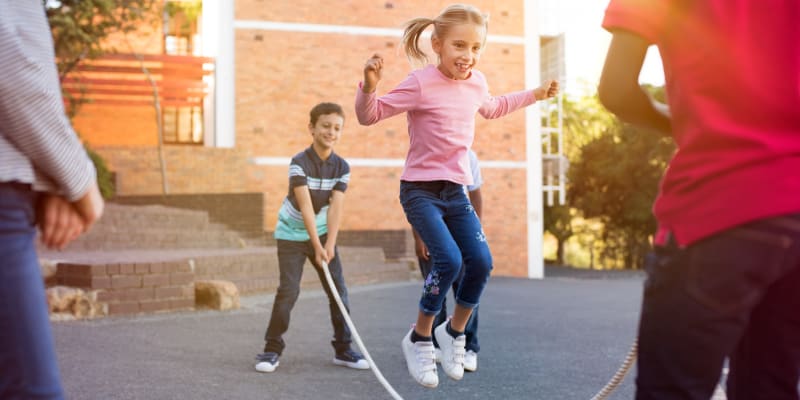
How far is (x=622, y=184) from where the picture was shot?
1329 inches

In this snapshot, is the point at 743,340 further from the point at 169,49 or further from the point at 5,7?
the point at 169,49

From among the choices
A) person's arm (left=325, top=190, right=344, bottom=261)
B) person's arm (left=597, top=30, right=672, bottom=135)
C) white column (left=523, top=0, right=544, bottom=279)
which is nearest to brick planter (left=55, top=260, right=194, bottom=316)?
person's arm (left=325, top=190, right=344, bottom=261)

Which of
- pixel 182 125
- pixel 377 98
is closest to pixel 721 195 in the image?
pixel 377 98

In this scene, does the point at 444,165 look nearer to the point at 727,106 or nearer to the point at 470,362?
the point at 470,362

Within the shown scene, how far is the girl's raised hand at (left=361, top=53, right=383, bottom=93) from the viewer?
161 inches

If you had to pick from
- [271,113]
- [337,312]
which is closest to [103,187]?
[271,113]

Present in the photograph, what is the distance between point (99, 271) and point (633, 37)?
8.42 meters

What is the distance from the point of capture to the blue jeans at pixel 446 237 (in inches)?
189

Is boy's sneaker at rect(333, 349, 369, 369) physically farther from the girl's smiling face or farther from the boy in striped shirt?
the girl's smiling face

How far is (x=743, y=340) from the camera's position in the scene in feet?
6.47

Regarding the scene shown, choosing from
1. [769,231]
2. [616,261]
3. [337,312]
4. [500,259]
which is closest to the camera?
[769,231]

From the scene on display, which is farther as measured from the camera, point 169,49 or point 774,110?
point 169,49

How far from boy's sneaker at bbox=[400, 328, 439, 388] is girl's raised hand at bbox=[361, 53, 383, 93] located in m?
1.52

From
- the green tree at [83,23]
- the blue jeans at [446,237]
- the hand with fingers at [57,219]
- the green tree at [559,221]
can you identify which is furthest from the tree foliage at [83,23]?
the green tree at [559,221]
